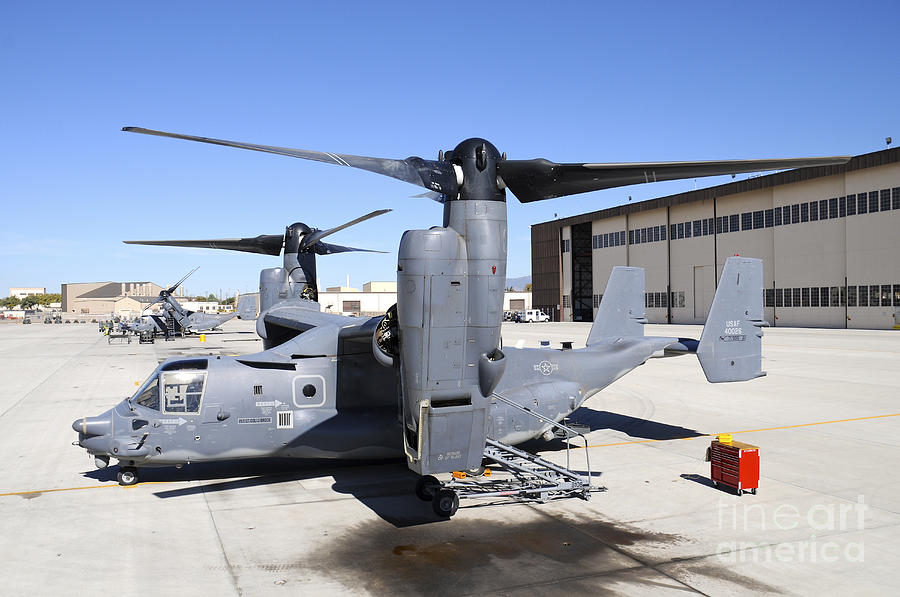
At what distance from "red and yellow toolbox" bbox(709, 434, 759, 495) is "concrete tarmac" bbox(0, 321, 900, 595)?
215 mm

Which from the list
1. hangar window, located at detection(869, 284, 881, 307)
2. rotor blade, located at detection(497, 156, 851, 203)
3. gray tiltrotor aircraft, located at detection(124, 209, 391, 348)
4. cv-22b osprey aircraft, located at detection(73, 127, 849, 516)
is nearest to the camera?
cv-22b osprey aircraft, located at detection(73, 127, 849, 516)

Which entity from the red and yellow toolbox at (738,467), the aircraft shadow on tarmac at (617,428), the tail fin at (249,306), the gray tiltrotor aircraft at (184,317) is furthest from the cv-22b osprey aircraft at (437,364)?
the gray tiltrotor aircraft at (184,317)

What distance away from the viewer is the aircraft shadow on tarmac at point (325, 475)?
1115cm

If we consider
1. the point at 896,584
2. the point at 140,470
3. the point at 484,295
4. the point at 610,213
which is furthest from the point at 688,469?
the point at 610,213

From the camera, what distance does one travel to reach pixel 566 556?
29.0 feet

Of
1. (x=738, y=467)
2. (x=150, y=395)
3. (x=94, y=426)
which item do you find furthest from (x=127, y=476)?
(x=738, y=467)

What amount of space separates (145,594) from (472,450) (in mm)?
4667

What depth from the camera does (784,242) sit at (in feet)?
196

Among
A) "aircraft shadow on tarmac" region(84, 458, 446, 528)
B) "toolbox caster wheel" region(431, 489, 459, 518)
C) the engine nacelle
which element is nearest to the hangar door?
"aircraft shadow on tarmac" region(84, 458, 446, 528)

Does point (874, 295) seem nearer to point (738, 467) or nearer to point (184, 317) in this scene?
point (738, 467)

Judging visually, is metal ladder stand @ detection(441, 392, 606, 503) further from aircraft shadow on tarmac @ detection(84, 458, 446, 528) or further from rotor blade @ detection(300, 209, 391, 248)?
rotor blade @ detection(300, 209, 391, 248)

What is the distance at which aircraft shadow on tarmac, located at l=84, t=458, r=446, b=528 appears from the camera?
439 inches

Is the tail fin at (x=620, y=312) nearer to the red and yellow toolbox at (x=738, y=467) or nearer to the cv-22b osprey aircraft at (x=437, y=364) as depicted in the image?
the cv-22b osprey aircraft at (x=437, y=364)

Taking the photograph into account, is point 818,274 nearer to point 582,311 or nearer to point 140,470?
point 582,311
